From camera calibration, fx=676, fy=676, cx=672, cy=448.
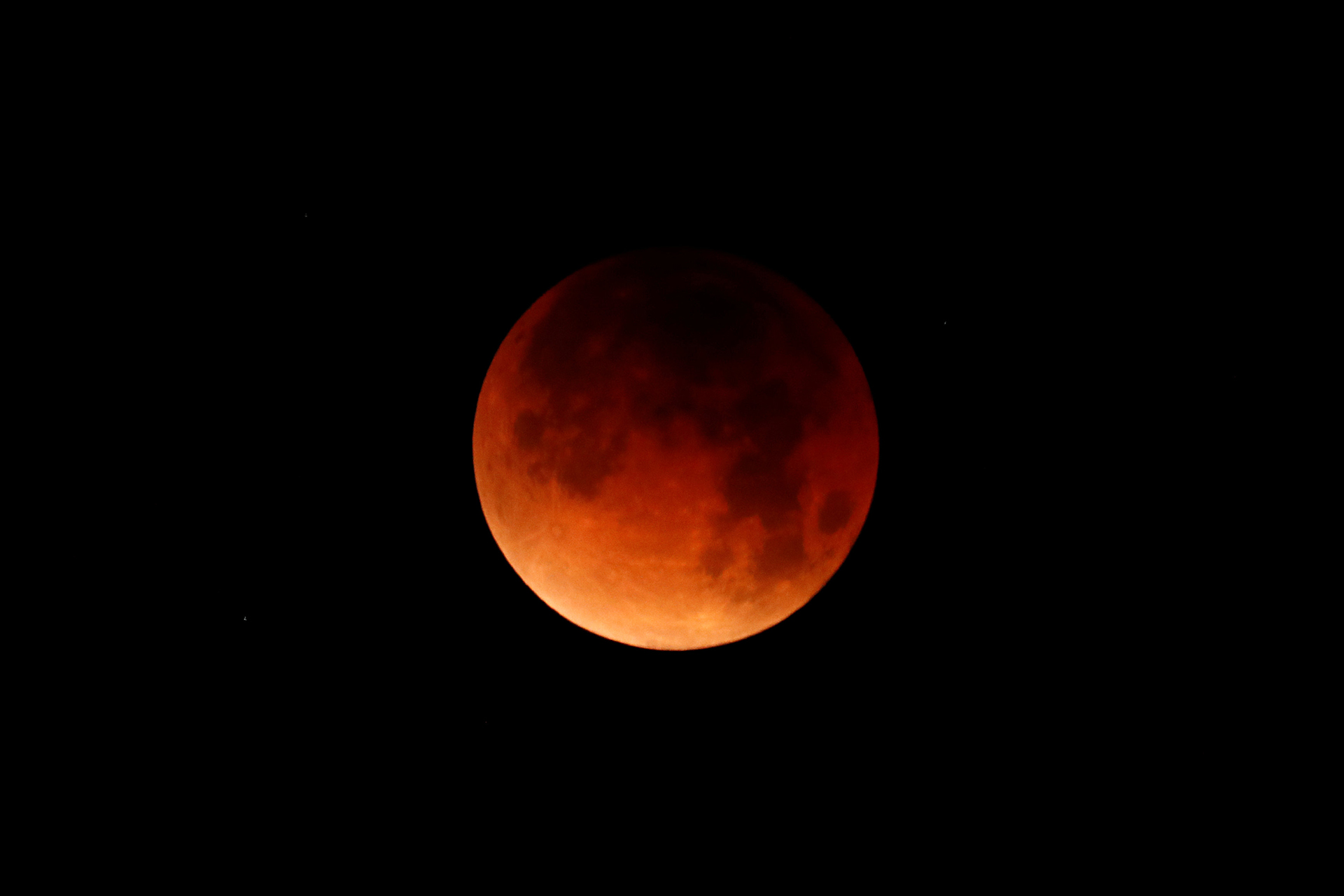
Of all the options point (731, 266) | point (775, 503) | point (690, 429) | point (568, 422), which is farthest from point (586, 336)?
point (775, 503)

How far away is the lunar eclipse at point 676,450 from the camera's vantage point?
2449 millimetres

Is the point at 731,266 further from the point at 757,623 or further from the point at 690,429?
the point at 757,623

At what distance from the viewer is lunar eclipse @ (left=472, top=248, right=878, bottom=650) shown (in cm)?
245

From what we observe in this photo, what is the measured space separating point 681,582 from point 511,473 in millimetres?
800

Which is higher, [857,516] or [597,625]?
[857,516]

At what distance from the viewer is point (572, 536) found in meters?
2.55

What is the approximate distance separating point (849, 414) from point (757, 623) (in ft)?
3.14

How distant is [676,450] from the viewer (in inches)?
95.5

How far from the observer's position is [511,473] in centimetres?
270

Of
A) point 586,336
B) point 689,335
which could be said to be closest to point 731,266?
point 689,335

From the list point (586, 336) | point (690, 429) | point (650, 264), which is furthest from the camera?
point (650, 264)

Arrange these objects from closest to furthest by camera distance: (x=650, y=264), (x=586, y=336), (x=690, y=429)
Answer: (x=690, y=429)
(x=586, y=336)
(x=650, y=264)

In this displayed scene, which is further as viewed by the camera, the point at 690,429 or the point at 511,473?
the point at 511,473

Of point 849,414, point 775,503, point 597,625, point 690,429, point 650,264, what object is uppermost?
point 650,264
